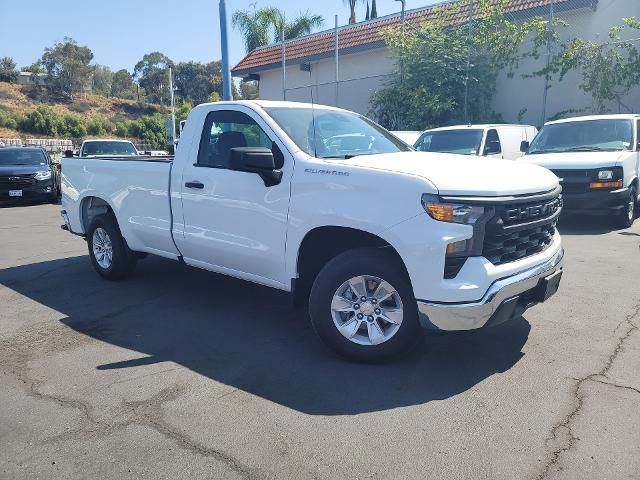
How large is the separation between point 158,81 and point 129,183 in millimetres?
75939

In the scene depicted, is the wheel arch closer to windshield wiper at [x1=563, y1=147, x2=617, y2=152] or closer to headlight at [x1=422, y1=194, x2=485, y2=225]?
headlight at [x1=422, y1=194, x2=485, y2=225]

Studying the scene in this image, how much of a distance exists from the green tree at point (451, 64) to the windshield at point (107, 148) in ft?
28.1

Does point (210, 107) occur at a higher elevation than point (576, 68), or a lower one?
lower

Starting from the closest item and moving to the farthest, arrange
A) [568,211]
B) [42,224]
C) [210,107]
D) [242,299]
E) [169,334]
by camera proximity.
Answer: [169,334], [210,107], [242,299], [568,211], [42,224]

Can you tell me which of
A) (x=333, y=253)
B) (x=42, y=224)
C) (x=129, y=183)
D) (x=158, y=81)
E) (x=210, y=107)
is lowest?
(x=42, y=224)

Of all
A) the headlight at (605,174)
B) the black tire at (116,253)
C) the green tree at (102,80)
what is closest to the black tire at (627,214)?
the headlight at (605,174)

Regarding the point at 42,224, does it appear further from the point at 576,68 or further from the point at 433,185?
the point at 576,68

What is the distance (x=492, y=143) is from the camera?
1198 centimetres

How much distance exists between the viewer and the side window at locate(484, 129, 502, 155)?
38.9 ft

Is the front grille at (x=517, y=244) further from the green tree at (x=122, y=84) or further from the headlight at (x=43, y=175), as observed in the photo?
the green tree at (x=122, y=84)

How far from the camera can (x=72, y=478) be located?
2.89 metres

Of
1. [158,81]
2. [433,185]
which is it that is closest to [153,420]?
[433,185]

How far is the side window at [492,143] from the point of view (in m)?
11.8

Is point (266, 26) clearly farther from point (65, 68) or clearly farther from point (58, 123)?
point (65, 68)
